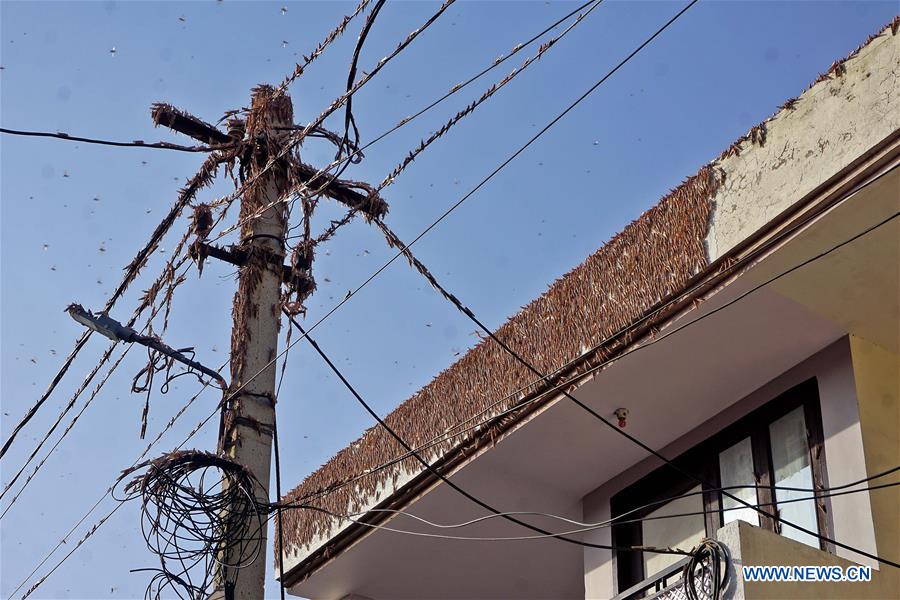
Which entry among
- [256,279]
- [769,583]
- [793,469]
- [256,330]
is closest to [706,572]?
[769,583]

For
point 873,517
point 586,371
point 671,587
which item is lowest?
point 671,587

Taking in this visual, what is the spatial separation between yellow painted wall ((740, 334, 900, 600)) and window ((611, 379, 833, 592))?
39 cm

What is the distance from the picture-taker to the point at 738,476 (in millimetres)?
9172

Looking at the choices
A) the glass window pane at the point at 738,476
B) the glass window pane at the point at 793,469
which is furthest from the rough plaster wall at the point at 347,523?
the glass window pane at the point at 793,469

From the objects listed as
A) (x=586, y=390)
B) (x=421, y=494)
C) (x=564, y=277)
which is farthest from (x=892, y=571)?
(x=421, y=494)

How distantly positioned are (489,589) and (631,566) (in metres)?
2.49

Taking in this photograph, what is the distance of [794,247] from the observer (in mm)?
7629

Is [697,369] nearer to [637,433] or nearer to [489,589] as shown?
[637,433]

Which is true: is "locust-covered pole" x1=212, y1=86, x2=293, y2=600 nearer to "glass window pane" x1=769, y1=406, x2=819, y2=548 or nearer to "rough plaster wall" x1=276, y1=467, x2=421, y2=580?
"rough plaster wall" x1=276, y1=467, x2=421, y2=580

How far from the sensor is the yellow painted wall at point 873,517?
23.7 ft

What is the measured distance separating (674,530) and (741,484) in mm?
814

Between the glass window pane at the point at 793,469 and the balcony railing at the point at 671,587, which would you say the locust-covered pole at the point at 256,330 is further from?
the glass window pane at the point at 793,469

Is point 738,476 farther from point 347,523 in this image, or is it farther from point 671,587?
point 347,523

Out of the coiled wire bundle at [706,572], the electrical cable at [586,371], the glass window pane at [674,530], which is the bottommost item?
the coiled wire bundle at [706,572]
